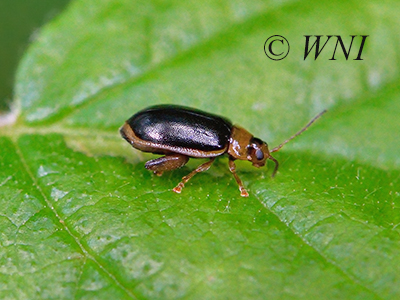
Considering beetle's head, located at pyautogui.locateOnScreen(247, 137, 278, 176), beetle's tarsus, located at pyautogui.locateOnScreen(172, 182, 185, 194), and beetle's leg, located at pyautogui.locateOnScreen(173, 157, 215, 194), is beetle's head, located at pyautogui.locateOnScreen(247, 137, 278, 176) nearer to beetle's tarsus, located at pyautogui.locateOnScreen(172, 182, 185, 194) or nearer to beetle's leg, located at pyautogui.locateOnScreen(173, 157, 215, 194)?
beetle's leg, located at pyautogui.locateOnScreen(173, 157, 215, 194)

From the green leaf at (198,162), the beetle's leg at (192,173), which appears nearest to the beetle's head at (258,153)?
the green leaf at (198,162)

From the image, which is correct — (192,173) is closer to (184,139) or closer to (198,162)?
(184,139)

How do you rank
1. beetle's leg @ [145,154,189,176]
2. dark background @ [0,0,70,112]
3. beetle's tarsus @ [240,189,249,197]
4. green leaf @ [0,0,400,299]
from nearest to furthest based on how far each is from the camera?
green leaf @ [0,0,400,299], beetle's tarsus @ [240,189,249,197], beetle's leg @ [145,154,189,176], dark background @ [0,0,70,112]

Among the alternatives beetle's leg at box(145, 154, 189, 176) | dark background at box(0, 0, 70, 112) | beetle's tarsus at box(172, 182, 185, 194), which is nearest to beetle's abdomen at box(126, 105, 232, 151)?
beetle's leg at box(145, 154, 189, 176)

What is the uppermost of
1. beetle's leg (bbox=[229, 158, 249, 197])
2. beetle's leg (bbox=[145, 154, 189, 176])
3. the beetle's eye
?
beetle's leg (bbox=[145, 154, 189, 176])

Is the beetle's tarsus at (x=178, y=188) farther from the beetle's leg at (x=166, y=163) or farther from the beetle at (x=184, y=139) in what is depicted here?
the beetle's leg at (x=166, y=163)

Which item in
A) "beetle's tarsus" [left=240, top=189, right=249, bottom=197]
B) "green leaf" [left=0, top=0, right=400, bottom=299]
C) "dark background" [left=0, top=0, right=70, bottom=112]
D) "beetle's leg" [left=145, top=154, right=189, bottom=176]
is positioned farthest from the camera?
"dark background" [left=0, top=0, right=70, bottom=112]

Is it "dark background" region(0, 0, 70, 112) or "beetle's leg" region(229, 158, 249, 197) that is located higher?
"dark background" region(0, 0, 70, 112)

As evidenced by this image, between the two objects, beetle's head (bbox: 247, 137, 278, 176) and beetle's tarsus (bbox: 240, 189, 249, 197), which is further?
beetle's head (bbox: 247, 137, 278, 176)
